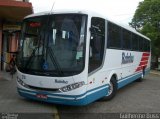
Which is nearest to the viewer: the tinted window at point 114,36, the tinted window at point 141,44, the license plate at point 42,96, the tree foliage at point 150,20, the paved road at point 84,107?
the license plate at point 42,96

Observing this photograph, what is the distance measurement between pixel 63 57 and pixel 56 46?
40 centimetres

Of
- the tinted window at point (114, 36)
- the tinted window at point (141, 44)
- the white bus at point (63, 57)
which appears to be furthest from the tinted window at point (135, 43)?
the white bus at point (63, 57)

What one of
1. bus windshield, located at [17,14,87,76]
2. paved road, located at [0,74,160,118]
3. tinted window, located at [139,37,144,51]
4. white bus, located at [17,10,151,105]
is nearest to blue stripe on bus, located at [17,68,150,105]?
white bus, located at [17,10,151,105]

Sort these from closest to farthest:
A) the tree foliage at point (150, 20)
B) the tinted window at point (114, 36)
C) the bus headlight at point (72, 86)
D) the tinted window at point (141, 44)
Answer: the bus headlight at point (72, 86), the tinted window at point (114, 36), the tinted window at point (141, 44), the tree foliage at point (150, 20)

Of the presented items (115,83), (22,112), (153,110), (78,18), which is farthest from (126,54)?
(22,112)

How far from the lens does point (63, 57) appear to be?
827 centimetres

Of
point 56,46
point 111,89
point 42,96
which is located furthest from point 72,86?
point 111,89

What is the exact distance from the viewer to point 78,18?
8422 millimetres

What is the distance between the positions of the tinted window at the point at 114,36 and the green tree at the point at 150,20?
29.7 metres

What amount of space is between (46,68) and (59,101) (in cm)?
98

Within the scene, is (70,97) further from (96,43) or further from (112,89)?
(112,89)

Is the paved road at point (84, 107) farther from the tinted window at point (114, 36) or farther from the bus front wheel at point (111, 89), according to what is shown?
the tinted window at point (114, 36)

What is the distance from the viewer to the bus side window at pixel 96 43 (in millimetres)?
8648

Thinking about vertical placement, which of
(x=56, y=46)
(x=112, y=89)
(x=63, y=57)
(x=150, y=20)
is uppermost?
(x=150, y=20)
